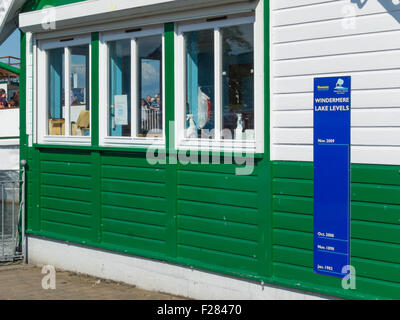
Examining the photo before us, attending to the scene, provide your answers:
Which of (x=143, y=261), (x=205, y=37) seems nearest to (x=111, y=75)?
(x=205, y=37)

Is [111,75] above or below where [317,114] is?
above

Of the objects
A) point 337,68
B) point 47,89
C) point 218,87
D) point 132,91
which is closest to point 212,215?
point 218,87

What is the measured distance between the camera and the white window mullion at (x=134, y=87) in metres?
8.26

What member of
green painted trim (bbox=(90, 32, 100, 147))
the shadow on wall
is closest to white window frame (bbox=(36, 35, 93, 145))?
green painted trim (bbox=(90, 32, 100, 147))

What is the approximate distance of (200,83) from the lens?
7.50 metres

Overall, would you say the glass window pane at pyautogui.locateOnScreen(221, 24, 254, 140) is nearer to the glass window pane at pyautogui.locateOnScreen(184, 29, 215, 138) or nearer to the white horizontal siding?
the glass window pane at pyautogui.locateOnScreen(184, 29, 215, 138)

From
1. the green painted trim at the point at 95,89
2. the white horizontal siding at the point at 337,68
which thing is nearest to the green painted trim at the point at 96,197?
the green painted trim at the point at 95,89

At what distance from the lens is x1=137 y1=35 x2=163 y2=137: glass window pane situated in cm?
794

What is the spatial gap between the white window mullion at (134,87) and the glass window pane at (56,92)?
1.58m

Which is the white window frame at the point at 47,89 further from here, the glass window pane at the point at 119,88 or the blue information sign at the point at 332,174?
the blue information sign at the point at 332,174

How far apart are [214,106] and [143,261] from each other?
2137 mm

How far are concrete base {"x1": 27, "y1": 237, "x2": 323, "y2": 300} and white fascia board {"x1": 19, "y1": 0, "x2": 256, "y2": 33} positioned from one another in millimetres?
2936

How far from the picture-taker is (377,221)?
5.74 meters
